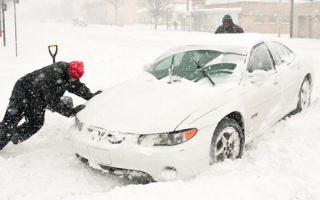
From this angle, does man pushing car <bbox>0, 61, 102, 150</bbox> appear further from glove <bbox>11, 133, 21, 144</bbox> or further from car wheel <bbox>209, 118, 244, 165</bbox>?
car wheel <bbox>209, 118, 244, 165</bbox>

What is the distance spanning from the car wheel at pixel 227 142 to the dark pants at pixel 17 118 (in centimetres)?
222

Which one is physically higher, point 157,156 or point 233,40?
point 233,40

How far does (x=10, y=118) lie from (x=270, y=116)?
3.31 meters

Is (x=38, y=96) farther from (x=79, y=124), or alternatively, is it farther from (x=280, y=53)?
(x=280, y=53)

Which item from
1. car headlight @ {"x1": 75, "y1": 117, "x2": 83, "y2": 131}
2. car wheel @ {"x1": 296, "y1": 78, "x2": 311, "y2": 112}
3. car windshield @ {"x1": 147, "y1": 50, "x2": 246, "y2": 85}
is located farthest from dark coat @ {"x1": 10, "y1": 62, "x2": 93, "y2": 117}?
car wheel @ {"x1": 296, "y1": 78, "x2": 311, "y2": 112}

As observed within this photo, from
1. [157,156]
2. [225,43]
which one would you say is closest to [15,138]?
[157,156]

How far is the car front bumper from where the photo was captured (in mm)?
2834

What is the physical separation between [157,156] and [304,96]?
139 inches

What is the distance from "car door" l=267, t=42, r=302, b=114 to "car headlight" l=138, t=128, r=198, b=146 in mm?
2125

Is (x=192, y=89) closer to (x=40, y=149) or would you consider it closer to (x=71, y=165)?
(x=71, y=165)

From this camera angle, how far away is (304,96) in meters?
5.33

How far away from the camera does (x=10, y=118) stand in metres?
3.99

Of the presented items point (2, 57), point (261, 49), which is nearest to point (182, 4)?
point (2, 57)

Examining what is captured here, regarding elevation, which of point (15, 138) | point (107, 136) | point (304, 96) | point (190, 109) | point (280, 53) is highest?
point (280, 53)
